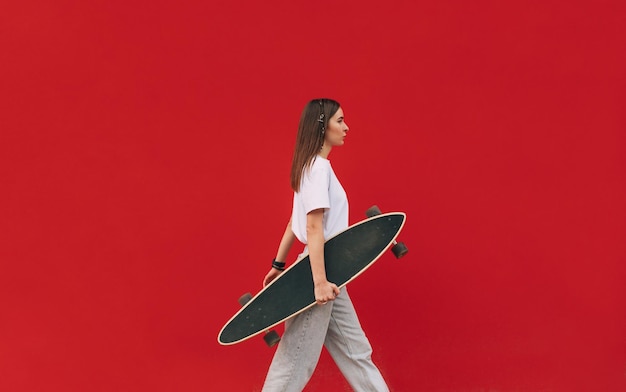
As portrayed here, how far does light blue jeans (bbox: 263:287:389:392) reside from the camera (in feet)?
9.45

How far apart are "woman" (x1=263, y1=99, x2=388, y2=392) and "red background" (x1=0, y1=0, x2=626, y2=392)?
0.53 metres

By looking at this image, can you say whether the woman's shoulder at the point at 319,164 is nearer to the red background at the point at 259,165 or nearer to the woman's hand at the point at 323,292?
the woman's hand at the point at 323,292

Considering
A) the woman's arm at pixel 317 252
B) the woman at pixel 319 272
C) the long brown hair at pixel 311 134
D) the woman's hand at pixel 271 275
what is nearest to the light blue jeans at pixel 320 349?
the woman at pixel 319 272

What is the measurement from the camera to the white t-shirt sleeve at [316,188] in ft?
8.99

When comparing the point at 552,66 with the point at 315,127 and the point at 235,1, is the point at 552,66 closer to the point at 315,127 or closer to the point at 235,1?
the point at 315,127


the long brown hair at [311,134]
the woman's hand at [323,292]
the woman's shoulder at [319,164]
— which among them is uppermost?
the long brown hair at [311,134]

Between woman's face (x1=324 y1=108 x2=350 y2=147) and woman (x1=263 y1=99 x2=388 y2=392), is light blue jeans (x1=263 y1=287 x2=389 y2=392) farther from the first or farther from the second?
woman's face (x1=324 y1=108 x2=350 y2=147)

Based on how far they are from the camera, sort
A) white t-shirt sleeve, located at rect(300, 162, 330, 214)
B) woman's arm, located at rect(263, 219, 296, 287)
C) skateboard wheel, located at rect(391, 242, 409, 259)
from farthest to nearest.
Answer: woman's arm, located at rect(263, 219, 296, 287)
skateboard wheel, located at rect(391, 242, 409, 259)
white t-shirt sleeve, located at rect(300, 162, 330, 214)

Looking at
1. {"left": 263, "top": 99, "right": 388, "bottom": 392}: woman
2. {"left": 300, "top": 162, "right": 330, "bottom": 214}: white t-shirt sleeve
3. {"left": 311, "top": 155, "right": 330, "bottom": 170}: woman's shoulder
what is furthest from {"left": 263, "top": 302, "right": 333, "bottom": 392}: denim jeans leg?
{"left": 311, "top": 155, "right": 330, "bottom": 170}: woman's shoulder

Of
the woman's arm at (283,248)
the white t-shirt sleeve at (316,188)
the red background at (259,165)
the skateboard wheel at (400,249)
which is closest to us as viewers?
the white t-shirt sleeve at (316,188)

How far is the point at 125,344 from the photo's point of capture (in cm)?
344

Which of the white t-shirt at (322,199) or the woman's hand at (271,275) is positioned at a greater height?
the white t-shirt at (322,199)

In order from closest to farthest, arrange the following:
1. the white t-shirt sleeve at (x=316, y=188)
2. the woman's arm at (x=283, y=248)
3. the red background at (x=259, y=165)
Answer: the white t-shirt sleeve at (x=316, y=188), the woman's arm at (x=283, y=248), the red background at (x=259, y=165)

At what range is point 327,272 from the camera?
2.86m
